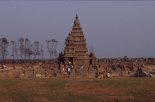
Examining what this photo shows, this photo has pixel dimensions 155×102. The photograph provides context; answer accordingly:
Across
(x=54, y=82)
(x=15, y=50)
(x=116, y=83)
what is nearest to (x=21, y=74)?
(x=54, y=82)

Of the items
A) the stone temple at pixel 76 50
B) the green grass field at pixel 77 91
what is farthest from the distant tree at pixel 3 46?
the green grass field at pixel 77 91

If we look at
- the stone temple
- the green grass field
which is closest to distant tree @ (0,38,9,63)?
the stone temple

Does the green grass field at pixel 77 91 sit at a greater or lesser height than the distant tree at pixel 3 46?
lesser

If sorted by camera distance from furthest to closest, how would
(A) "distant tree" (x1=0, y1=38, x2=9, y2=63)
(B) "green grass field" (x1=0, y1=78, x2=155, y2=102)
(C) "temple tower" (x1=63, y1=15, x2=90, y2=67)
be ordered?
(A) "distant tree" (x1=0, y1=38, x2=9, y2=63)
(C) "temple tower" (x1=63, y1=15, x2=90, y2=67)
(B) "green grass field" (x1=0, y1=78, x2=155, y2=102)

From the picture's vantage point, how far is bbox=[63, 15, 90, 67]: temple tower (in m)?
74.2

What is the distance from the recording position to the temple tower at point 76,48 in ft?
243

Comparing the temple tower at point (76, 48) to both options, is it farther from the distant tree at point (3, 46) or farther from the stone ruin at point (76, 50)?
the distant tree at point (3, 46)

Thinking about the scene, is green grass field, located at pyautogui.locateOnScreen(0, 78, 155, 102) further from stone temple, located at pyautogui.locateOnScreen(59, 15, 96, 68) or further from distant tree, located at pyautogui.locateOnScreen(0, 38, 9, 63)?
distant tree, located at pyautogui.locateOnScreen(0, 38, 9, 63)

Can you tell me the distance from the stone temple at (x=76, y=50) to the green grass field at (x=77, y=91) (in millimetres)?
36655

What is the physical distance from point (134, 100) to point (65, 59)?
44.3 m

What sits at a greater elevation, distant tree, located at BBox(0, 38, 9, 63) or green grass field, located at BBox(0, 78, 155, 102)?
distant tree, located at BBox(0, 38, 9, 63)

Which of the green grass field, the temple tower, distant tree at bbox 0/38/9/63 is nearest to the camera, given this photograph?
the green grass field

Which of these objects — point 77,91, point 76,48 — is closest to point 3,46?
point 76,48

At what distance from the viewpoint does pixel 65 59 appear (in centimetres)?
7331
